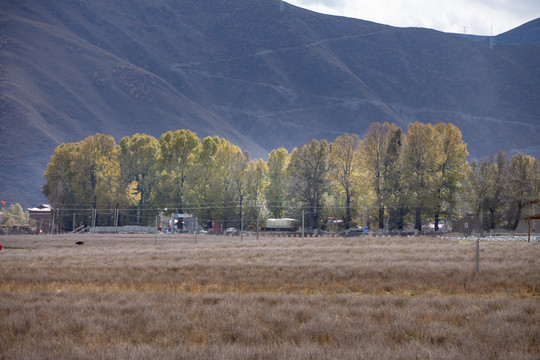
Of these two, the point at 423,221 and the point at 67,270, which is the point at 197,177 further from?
the point at 67,270

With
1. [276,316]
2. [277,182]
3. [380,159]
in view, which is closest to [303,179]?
[380,159]

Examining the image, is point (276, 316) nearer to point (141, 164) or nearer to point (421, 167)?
point (421, 167)

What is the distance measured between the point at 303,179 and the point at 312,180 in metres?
1.39

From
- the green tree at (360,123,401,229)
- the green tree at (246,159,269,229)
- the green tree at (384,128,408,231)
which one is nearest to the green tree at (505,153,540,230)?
the green tree at (384,128,408,231)

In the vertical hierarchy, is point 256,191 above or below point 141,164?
below

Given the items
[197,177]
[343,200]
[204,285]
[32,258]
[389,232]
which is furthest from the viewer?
[197,177]

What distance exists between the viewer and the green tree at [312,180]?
8219 cm

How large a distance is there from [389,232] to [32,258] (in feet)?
153

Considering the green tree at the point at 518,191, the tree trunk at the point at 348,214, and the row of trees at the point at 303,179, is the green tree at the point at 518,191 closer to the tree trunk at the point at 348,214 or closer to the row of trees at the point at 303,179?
the row of trees at the point at 303,179

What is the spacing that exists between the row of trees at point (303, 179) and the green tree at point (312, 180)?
0.47 ft

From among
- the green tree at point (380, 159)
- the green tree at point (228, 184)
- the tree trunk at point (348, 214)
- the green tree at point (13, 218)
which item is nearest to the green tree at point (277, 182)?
the green tree at point (228, 184)

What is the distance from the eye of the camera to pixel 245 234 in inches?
3430

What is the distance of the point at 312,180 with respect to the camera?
82500 millimetres

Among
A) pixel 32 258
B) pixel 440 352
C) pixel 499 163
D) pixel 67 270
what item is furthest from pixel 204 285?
pixel 499 163
